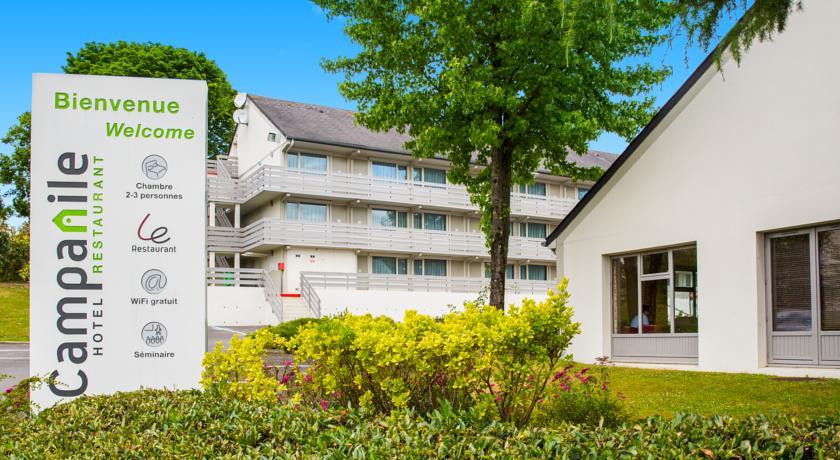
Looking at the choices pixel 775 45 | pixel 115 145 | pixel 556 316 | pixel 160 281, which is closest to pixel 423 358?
pixel 556 316

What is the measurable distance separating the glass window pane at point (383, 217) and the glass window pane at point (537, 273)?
30.2ft

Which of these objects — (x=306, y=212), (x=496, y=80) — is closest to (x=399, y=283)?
(x=306, y=212)

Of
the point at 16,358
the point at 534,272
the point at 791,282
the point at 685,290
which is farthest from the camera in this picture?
the point at 534,272

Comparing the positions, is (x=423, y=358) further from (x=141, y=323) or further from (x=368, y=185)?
(x=368, y=185)

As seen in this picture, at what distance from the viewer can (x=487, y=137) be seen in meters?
17.0

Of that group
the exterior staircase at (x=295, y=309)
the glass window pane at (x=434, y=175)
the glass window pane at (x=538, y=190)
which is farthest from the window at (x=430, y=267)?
the glass window pane at (x=538, y=190)

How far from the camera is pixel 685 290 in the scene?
1611 centimetres

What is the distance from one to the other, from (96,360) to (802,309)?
11.7 metres

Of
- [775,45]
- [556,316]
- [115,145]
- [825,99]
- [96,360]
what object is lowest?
[96,360]

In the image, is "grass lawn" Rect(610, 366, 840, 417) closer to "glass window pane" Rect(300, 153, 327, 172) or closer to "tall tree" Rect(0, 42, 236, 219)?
"glass window pane" Rect(300, 153, 327, 172)

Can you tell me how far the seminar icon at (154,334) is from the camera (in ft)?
25.4

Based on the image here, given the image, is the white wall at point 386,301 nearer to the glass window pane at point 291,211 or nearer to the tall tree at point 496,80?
the glass window pane at point 291,211

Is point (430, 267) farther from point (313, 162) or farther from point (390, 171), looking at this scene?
point (313, 162)

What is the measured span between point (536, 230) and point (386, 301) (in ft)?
43.2
